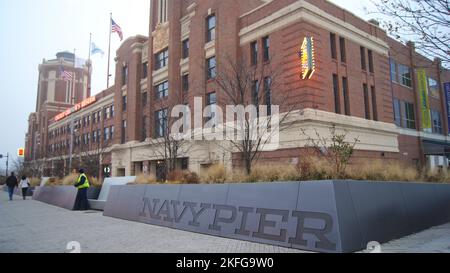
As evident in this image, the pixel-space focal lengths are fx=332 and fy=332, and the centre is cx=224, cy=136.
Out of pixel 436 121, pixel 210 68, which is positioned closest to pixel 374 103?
pixel 210 68

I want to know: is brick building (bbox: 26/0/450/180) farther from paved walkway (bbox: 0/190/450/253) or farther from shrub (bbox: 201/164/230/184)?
paved walkway (bbox: 0/190/450/253)

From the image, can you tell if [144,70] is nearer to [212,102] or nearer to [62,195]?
[212,102]

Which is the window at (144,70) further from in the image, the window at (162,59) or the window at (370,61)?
the window at (370,61)

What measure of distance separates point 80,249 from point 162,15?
33.3 metres

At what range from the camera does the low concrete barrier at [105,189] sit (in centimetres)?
1558

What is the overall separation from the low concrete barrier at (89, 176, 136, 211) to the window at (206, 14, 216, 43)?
1567 cm

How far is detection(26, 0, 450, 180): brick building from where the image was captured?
832 inches

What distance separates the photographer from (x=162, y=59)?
35031 millimetres

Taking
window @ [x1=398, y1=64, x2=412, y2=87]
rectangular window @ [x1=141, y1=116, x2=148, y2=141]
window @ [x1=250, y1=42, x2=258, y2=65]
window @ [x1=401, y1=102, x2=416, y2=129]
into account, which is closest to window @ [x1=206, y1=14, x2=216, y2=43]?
window @ [x1=250, y1=42, x2=258, y2=65]

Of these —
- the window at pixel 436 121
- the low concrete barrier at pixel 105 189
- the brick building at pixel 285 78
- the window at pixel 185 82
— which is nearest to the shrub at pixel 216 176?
the low concrete barrier at pixel 105 189

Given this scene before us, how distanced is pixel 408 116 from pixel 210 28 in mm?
20683

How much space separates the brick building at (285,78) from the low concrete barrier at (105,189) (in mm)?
5184
